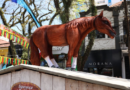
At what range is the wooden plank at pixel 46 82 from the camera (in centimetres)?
210

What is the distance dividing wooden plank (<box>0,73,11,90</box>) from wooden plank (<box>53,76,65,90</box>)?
2.81 feet

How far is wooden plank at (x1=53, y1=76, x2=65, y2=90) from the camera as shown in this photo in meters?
2.01

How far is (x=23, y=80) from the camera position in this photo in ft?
7.47

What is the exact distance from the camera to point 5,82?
2434 millimetres

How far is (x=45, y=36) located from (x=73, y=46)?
0.72 meters

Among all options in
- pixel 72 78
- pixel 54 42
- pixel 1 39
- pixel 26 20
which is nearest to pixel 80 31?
pixel 54 42

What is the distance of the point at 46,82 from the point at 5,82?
0.81 m

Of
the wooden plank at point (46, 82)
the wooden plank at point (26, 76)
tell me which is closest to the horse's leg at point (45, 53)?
the wooden plank at point (26, 76)

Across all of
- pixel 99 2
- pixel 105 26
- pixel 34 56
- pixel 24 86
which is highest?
pixel 99 2

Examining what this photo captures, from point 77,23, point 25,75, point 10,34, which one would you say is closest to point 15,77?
point 25,75

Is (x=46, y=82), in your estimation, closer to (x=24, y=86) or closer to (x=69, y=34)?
(x=24, y=86)

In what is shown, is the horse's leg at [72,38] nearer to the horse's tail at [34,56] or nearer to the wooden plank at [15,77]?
the horse's tail at [34,56]

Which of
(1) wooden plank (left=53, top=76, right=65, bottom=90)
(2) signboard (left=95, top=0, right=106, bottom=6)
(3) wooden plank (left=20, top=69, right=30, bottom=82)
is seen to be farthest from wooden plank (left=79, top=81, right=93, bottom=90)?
(2) signboard (left=95, top=0, right=106, bottom=6)

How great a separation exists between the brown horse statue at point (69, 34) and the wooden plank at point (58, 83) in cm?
101
